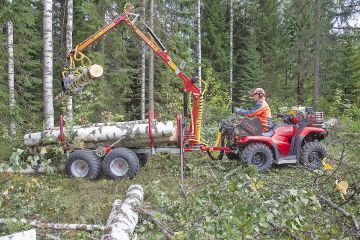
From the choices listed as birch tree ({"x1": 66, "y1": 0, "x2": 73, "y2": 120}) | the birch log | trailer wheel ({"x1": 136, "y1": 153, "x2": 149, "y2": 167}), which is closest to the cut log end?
trailer wheel ({"x1": 136, "y1": 153, "x2": 149, "y2": 167})

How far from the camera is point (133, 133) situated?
8516 mm

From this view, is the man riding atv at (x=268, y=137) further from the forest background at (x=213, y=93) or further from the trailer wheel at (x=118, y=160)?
the trailer wheel at (x=118, y=160)

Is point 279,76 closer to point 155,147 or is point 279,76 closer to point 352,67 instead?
point 352,67

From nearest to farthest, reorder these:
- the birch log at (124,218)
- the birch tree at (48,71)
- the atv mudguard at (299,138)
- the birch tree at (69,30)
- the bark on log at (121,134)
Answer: the birch log at (124,218) → the bark on log at (121,134) → the atv mudguard at (299,138) → the birch tree at (48,71) → the birch tree at (69,30)

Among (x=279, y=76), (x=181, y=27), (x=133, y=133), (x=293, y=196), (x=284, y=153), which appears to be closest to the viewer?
(x=293, y=196)

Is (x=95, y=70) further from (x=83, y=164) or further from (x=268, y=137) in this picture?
(x=268, y=137)

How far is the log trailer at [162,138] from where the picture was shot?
27.3 feet

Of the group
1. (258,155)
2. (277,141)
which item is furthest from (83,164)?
(277,141)

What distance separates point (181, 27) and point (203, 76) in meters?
7.24

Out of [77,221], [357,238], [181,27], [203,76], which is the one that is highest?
[181,27]

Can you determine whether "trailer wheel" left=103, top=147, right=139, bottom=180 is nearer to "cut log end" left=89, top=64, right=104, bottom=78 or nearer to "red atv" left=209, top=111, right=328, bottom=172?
"cut log end" left=89, top=64, right=104, bottom=78

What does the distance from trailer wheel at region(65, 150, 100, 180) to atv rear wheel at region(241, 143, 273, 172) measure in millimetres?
3113

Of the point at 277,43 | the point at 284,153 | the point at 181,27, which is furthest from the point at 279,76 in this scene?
the point at 284,153

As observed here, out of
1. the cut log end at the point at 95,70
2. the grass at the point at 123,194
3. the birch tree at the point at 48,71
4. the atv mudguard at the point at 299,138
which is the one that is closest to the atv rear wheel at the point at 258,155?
the grass at the point at 123,194
